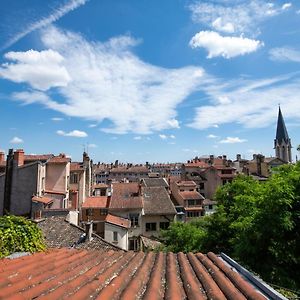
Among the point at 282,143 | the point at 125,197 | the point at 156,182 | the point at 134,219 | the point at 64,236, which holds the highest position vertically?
the point at 282,143

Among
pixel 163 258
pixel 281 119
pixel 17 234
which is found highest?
pixel 281 119

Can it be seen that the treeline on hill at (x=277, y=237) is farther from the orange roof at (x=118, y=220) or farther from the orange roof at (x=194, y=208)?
the orange roof at (x=194, y=208)

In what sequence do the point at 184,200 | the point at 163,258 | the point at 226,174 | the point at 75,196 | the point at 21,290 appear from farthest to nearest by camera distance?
the point at 226,174 → the point at 184,200 → the point at 75,196 → the point at 163,258 → the point at 21,290

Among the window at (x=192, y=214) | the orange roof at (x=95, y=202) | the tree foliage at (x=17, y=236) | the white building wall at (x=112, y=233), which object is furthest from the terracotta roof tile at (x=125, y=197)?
the tree foliage at (x=17, y=236)

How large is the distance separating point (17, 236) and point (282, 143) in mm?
104854

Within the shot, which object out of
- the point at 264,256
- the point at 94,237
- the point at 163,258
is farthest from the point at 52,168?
the point at 163,258

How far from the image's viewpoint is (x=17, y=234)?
642cm

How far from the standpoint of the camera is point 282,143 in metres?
99.3

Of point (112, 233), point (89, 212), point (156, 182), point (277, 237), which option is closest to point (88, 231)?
point (112, 233)

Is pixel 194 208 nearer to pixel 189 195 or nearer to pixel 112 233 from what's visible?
pixel 189 195

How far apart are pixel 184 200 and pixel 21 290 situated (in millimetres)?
42311

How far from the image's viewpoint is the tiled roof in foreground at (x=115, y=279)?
3.89 metres

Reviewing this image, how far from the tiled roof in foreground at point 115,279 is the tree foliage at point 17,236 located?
726 millimetres

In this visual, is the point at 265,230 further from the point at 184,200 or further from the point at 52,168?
the point at 184,200
